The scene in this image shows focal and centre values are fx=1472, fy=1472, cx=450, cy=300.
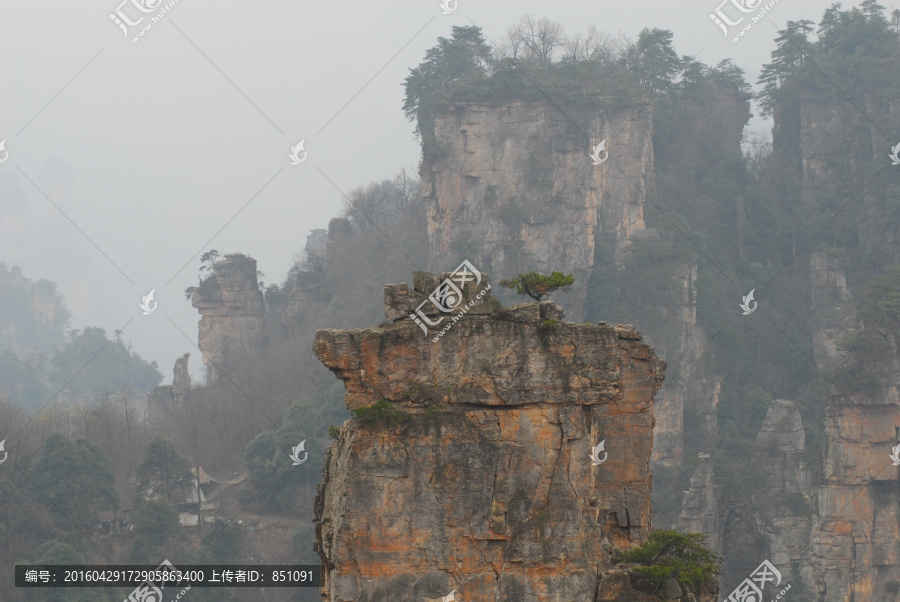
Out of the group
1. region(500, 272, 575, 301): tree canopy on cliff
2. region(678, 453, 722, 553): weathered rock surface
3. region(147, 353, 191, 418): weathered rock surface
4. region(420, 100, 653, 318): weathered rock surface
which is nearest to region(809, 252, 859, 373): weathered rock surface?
region(420, 100, 653, 318): weathered rock surface

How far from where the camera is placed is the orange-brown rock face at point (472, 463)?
2669 centimetres

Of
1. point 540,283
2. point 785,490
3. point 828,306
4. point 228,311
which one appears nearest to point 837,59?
point 828,306

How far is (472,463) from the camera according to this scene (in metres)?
26.9

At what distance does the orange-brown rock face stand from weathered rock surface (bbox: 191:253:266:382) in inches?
2922

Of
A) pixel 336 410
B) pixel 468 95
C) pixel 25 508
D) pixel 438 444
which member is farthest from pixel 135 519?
pixel 438 444

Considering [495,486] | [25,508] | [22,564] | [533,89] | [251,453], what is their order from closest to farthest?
[495,486] < [22,564] < [25,508] < [251,453] < [533,89]

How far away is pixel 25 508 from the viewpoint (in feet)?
225

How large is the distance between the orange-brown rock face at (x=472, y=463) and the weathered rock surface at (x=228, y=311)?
243ft

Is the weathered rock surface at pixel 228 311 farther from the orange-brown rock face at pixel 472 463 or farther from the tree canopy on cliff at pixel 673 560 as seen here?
the orange-brown rock face at pixel 472 463

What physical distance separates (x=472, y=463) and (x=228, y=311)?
76.8 meters

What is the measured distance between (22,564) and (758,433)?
38897 millimetres

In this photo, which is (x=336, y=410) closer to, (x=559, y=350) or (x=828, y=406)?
(x=828, y=406)

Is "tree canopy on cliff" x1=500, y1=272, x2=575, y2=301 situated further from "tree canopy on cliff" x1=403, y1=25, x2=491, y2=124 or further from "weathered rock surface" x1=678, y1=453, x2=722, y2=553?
"tree canopy on cliff" x1=403, y1=25, x2=491, y2=124

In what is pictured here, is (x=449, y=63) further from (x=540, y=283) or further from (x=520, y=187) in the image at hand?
(x=540, y=283)
